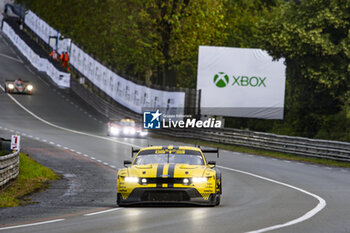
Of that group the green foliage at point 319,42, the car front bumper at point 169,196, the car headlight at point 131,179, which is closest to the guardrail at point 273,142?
the green foliage at point 319,42

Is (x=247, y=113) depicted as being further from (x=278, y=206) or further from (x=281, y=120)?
(x=278, y=206)

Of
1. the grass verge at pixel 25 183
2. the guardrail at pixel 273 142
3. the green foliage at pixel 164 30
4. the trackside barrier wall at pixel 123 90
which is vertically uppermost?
the green foliage at pixel 164 30

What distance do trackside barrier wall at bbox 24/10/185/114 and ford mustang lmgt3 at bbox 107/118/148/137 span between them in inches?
115

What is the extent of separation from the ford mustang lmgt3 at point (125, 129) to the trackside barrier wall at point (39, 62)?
30850mm

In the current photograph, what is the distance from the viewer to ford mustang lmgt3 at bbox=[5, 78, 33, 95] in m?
68.0

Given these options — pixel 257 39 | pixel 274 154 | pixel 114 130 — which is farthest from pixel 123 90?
pixel 274 154

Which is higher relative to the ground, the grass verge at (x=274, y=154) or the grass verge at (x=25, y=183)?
the grass verge at (x=274, y=154)

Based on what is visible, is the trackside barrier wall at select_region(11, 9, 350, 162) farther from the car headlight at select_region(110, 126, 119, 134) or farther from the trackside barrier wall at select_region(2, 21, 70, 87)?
the trackside barrier wall at select_region(2, 21, 70, 87)

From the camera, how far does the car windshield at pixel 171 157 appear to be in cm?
1672

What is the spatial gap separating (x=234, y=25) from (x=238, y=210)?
63.2 metres

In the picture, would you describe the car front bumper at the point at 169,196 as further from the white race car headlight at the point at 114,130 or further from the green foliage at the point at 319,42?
the white race car headlight at the point at 114,130

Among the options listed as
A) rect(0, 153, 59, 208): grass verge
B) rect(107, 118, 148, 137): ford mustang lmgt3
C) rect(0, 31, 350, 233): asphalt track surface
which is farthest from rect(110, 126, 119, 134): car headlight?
rect(0, 153, 59, 208): grass verge

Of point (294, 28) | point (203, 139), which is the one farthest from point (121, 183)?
point (203, 139)

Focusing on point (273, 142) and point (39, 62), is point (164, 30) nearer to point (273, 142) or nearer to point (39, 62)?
point (273, 142)
